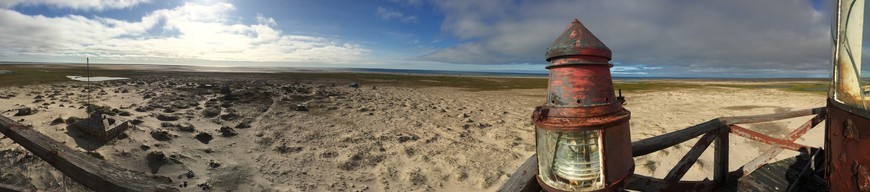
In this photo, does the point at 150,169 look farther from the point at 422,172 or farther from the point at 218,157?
the point at 422,172

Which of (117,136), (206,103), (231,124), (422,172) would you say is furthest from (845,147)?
(206,103)

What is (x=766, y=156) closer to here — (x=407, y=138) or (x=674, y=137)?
(x=674, y=137)

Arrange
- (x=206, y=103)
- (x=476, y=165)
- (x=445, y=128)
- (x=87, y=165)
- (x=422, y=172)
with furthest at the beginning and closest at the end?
(x=206, y=103) → (x=445, y=128) → (x=476, y=165) → (x=422, y=172) → (x=87, y=165)

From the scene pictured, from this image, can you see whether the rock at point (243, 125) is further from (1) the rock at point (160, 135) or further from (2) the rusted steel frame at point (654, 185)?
(2) the rusted steel frame at point (654, 185)

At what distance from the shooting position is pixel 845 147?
1.95m

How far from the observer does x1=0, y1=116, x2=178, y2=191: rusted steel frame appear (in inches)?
77.1

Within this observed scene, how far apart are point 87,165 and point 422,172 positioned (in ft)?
17.8

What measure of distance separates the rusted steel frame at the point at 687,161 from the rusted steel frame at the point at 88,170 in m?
3.94

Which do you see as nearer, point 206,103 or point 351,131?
point 351,131

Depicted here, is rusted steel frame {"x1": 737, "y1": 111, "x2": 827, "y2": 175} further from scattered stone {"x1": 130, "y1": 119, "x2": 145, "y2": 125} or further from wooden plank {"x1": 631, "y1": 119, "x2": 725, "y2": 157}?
scattered stone {"x1": 130, "y1": 119, "x2": 145, "y2": 125}

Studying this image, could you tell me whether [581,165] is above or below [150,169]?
above

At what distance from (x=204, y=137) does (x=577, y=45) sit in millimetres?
9117

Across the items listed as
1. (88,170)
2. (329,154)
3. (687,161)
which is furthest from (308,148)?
(687,161)

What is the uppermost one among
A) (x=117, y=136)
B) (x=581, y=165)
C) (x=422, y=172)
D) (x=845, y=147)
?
(x=845, y=147)
